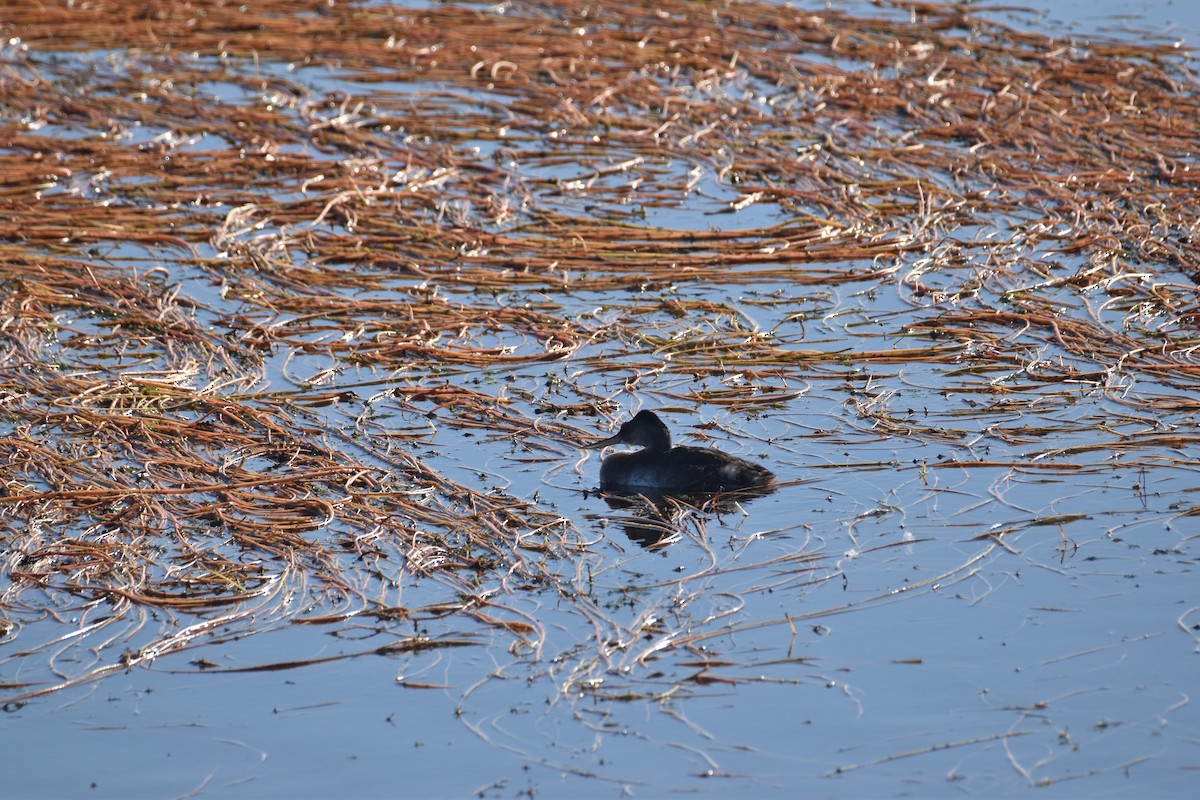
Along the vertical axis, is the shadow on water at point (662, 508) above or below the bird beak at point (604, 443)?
below

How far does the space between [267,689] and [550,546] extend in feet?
5.16

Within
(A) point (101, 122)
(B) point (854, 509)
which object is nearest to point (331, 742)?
(B) point (854, 509)

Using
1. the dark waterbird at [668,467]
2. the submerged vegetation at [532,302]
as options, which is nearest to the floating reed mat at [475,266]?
the submerged vegetation at [532,302]

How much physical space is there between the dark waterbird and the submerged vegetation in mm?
152

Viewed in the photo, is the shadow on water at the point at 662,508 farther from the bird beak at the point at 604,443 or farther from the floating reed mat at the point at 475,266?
the bird beak at the point at 604,443

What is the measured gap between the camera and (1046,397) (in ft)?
28.7

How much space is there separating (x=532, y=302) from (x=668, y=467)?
277cm

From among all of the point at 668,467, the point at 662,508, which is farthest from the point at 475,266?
the point at 662,508

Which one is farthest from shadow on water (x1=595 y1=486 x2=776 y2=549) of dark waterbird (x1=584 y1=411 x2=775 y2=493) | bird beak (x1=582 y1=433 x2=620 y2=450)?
bird beak (x1=582 y1=433 x2=620 y2=450)

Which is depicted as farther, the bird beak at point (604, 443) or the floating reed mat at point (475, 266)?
the bird beak at point (604, 443)

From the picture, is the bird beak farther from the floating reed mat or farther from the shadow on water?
the shadow on water

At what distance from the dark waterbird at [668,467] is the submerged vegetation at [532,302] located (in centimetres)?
15

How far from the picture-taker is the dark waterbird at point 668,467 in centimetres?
775

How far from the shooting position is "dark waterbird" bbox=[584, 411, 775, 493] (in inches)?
305
